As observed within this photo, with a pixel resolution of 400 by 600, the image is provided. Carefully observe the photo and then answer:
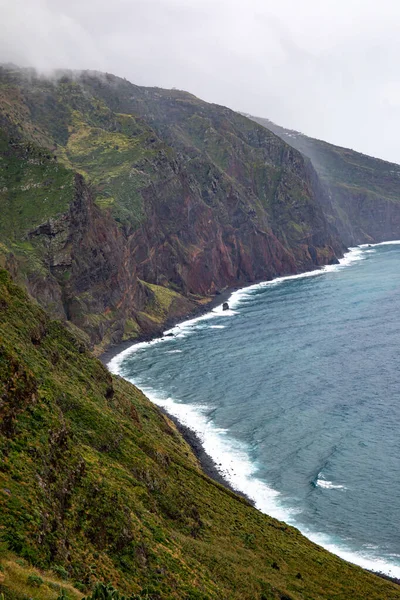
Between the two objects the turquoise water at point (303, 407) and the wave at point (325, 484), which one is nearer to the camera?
the turquoise water at point (303, 407)

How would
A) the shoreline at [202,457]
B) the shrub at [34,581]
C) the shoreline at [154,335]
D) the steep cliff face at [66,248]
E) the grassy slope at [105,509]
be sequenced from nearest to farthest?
the shrub at [34,581], the grassy slope at [105,509], the shoreline at [202,457], the steep cliff face at [66,248], the shoreline at [154,335]

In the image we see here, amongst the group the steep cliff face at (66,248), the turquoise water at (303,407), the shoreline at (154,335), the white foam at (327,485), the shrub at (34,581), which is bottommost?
the white foam at (327,485)

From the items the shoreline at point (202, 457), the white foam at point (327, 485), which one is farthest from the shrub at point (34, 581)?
the white foam at point (327, 485)

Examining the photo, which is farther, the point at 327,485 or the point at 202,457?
the point at 202,457

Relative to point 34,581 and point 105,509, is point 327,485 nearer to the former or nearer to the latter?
point 105,509

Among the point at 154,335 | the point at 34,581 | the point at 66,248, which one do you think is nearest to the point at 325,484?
the point at 34,581

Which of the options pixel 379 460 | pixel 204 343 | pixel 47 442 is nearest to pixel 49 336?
pixel 47 442

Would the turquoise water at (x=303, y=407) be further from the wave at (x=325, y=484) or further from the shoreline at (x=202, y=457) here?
the shoreline at (x=202, y=457)
